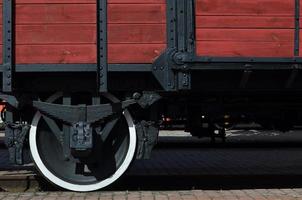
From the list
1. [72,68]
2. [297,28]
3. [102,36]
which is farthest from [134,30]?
[297,28]

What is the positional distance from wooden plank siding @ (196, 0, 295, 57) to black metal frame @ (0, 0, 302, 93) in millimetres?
106

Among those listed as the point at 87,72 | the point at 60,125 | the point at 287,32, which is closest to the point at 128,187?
the point at 60,125

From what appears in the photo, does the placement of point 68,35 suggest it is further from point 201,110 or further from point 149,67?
point 201,110

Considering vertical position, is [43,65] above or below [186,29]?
below

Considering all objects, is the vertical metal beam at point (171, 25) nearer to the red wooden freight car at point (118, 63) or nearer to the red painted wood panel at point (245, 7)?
the red wooden freight car at point (118, 63)

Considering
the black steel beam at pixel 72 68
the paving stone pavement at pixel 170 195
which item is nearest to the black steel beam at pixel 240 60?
the black steel beam at pixel 72 68

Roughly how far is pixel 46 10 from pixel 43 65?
65 cm

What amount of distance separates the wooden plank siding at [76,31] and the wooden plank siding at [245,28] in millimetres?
516

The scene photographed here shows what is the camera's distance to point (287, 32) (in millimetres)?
6836

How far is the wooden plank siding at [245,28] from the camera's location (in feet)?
22.0

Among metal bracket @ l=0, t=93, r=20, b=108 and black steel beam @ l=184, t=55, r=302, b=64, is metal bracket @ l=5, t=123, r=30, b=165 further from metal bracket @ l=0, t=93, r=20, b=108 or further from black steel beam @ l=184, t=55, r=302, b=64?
black steel beam @ l=184, t=55, r=302, b=64

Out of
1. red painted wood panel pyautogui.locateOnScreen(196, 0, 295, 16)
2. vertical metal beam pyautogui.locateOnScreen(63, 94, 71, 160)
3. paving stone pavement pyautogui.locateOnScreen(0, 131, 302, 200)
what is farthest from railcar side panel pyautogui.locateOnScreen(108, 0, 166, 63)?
paving stone pavement pyautogui.locateOnScreen(0, 131, 302, 200)

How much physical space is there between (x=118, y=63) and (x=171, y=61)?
2.07 feet

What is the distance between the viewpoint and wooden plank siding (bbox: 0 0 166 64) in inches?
264
